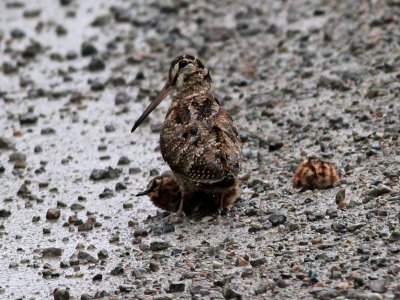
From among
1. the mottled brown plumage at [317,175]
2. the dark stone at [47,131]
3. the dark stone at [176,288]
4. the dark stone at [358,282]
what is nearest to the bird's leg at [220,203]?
the mottled brown plumage at [317,175]

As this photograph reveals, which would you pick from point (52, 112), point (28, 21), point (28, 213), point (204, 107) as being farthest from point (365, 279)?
point (28, 21)

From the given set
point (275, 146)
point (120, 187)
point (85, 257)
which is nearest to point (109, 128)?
point (120, 187)

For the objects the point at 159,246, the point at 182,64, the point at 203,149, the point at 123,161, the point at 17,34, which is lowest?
the point at 159,246

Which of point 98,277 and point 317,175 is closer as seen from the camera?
point 98,277

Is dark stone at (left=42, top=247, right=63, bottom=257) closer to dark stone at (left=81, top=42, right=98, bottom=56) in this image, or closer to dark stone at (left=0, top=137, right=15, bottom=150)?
dark stone at (left=0, top=137, right=15, bottom=150)

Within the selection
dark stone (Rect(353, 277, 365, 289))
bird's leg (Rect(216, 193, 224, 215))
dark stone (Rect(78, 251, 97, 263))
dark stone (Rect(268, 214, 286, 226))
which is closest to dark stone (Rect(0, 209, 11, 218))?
dark stone (Rect(78, 251, 97, 263))

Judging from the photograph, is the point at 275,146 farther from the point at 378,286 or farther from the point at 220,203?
the point at 378,286
